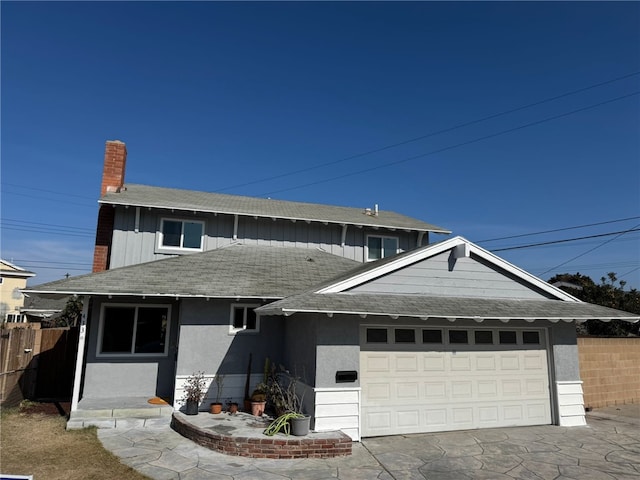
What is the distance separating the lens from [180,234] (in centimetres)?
1535

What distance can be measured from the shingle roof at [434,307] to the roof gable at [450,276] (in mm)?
216

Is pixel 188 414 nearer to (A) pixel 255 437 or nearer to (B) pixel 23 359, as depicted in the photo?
(A) pixel 255 437

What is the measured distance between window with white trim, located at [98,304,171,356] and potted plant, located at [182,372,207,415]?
1.60 m

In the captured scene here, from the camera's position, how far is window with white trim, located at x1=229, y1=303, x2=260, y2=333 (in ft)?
38.1

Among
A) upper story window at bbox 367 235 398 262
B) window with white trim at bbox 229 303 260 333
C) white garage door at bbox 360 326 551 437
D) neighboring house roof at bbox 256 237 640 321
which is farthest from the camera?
upper story window at bbox 367 235 398 262

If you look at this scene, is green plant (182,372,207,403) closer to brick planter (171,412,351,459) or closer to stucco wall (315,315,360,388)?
brick planter (171,412,351,459)

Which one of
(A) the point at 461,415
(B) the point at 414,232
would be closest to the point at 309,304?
(A) the point at 461,415

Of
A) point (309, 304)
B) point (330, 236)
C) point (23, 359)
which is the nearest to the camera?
point (309, 304)

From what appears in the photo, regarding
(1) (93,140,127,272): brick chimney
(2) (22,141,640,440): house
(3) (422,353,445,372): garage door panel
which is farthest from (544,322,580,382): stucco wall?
(1) (93,140,127,272): brick chimney

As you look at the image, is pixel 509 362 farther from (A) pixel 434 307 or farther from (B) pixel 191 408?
(B) pixel 191 408

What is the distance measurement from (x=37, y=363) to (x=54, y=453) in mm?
6786

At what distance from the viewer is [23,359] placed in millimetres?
12445

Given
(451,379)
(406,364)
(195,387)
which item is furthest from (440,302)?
(195,387)

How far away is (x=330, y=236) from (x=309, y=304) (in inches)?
348
